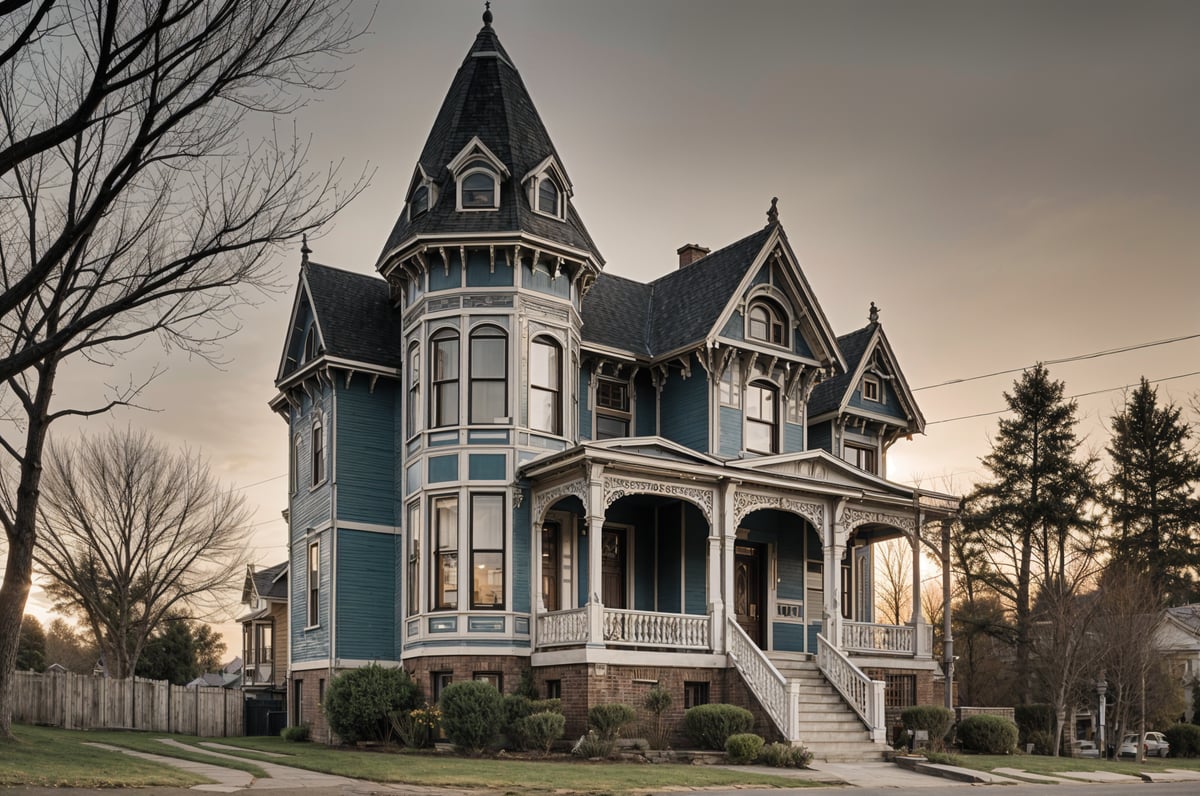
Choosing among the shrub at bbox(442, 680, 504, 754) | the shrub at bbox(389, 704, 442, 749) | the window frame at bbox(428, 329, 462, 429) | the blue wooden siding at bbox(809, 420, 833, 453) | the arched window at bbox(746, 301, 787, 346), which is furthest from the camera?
the blue wooden siding at bbox(809, 420, 833, 453)

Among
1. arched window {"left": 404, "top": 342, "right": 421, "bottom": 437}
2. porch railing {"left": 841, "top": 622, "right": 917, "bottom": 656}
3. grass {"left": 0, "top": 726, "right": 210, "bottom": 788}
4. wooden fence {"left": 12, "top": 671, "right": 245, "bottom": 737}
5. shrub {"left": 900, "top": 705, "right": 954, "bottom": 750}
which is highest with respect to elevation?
arched window {"left": 404, "top": 342, "right": 421, "bottom": 437}

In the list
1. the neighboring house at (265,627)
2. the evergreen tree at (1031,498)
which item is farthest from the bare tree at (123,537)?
the evergreen tree at (1031,498)

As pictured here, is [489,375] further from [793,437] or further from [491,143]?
[793,437]

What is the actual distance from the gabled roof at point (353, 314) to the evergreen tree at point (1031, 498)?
28.5 metres

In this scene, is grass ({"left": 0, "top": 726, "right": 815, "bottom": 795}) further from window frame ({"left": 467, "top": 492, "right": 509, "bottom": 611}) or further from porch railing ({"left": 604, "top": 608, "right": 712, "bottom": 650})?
A: window frame ({"left": 467, "top": 492, "right": 509, "bottom": 611})

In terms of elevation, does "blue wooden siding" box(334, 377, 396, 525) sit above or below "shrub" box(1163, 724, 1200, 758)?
above

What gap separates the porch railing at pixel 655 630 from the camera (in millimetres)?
23984

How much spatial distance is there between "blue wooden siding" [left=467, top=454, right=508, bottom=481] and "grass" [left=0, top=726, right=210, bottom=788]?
30.6 feet

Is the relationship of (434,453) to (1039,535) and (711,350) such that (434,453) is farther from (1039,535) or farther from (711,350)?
(1039,535)

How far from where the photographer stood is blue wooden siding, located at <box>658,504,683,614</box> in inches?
1113

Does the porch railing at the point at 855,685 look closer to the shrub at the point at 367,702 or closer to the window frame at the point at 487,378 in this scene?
the window frame at the point at 487,378

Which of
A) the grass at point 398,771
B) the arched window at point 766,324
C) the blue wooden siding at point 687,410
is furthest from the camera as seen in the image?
the arched window at point 766,324

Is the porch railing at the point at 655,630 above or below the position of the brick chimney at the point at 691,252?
below

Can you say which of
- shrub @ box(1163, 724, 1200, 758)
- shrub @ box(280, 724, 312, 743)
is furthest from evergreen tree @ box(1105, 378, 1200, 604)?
shrub @ box(280, 724, 312, 743)
